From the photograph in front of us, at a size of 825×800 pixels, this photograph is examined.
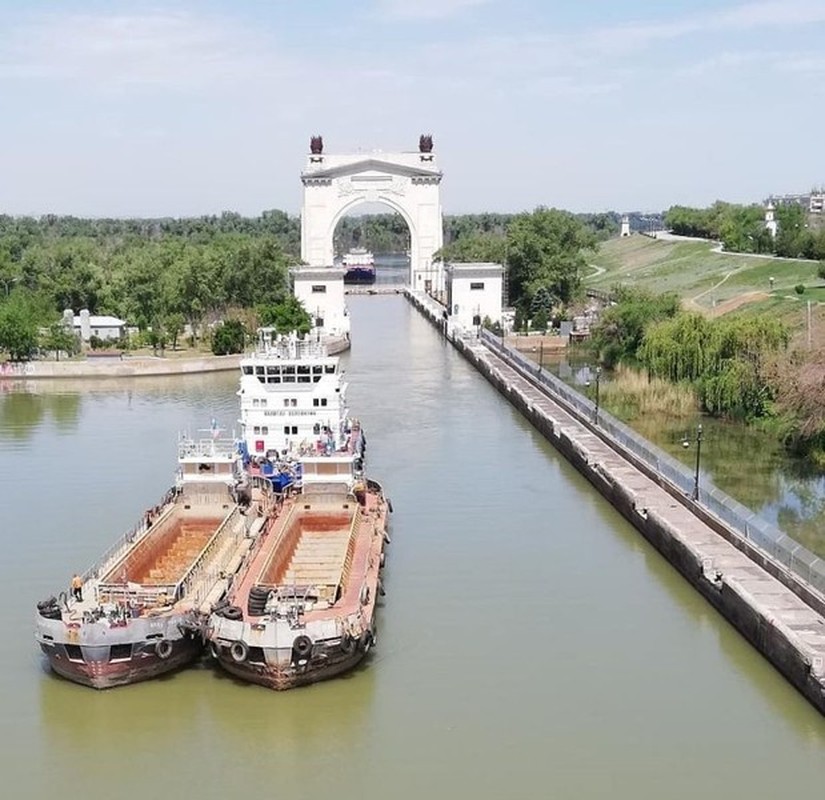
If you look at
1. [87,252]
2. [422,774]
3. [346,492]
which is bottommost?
[422,774]

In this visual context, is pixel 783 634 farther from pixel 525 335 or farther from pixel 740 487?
pixel 525 335

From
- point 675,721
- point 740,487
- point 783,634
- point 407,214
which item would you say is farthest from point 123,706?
point 407,214

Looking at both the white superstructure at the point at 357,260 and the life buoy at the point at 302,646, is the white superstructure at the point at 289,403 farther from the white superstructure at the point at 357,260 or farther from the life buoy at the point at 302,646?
the white superstructure at the point at 357,260

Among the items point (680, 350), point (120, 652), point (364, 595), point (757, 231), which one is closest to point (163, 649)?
point (120, 652)

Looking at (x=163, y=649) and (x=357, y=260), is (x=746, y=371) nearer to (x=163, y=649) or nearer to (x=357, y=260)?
(x=163, y=649)

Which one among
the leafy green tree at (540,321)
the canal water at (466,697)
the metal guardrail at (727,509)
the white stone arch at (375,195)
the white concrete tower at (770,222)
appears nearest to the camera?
the canal water at (466,697)

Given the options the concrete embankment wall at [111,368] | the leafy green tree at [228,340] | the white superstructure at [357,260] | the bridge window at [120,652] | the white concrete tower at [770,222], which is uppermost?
the white concrete tower at [770,222]

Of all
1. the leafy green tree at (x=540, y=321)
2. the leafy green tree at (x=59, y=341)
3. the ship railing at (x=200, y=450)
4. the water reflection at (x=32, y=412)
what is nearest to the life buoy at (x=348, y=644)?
the ship railing at (x=200, y=450)
